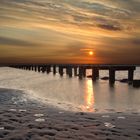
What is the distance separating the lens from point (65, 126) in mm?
8094

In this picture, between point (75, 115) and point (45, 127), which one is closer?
point (45, 127)

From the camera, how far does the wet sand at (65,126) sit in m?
7.00

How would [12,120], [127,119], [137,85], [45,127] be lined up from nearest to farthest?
[45,127] < [12,120] < [127,119] < [137,85]

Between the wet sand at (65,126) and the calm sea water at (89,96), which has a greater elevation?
the wet sand at (65,126)

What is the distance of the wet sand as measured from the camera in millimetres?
7004

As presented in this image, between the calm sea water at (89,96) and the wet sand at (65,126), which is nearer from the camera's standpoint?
the wet sand at (65,126)

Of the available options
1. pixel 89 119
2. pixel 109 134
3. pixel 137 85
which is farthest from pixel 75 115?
pixel 137 85

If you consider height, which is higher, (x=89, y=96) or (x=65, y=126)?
(x=65, y=126)

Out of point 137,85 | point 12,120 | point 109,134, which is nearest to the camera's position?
point 109,134

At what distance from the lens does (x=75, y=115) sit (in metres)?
10.1

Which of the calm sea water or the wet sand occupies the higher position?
the wet sand

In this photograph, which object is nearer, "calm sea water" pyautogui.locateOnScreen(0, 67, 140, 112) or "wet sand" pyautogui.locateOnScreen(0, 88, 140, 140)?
"wet sand" pyautogui.locateOnScreen(0, 88, 140, 140)

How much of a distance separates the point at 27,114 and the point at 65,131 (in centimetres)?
293

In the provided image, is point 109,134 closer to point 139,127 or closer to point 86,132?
point 86,132
